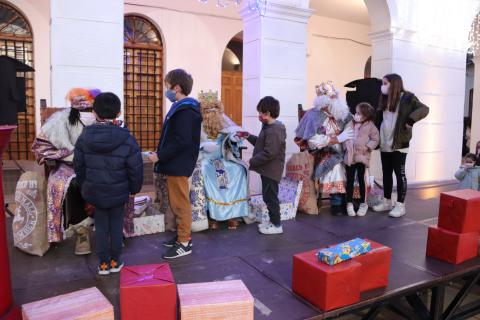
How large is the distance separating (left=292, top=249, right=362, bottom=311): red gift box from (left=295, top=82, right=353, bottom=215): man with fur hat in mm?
1932

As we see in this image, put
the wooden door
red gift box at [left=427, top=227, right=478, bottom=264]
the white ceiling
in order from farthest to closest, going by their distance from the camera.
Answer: the wooden door → the white ceiling → red gift box at [left=427, top=227, right=478, bottom=264]

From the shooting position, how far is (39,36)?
7828 millimetres

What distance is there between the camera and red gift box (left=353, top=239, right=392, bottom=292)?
2.48 meters

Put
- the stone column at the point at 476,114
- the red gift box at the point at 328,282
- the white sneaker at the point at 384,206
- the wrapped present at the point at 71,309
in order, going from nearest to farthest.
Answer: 1. the wrapped present at the point at 71,309
2. the red gift box at the point at 328,282
3. the white sneaker at the point at 384,206
4. the stone column at the point at 476,114

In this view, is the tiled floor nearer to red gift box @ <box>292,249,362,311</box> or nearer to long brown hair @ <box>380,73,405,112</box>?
Result: red gift box @ <box>292,249,362,311</box>

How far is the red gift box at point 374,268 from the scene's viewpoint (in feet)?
8.14

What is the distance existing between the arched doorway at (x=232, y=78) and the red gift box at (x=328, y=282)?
26.0 ft

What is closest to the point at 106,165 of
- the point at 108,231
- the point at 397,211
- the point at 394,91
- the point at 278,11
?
the point at 108,231

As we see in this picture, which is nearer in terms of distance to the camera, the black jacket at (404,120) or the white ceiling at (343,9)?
the black jacket at (404,120)

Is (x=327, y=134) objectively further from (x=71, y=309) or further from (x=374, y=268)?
(x=71, y=309)

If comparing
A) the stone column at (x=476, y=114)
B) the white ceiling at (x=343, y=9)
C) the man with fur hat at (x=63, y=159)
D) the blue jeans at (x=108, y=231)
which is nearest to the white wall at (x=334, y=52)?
the white ceiling at (x=343, y=9)

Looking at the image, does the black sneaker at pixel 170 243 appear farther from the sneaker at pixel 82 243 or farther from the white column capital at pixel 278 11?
the white column capital at pixel 278 11

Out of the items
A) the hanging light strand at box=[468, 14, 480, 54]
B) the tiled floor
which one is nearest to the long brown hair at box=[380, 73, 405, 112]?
the tiled floor

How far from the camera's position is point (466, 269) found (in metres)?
2.92
